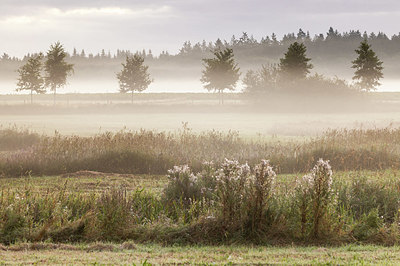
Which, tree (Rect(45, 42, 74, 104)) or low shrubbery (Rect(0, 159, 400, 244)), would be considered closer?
low shrubbery (Rect(0, 159, 400, 244))

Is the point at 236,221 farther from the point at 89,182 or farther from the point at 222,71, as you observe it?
the point at 222,71

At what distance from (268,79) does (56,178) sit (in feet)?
157

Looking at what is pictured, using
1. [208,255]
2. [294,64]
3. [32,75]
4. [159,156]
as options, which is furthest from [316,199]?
[32,75]

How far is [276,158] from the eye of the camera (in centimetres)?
1781

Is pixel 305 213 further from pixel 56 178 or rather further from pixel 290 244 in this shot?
pixel 56 178

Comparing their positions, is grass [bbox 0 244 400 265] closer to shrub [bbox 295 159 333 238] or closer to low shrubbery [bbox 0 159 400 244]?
low shrubbery [bbox 0 159 400 244]

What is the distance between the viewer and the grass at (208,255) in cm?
722

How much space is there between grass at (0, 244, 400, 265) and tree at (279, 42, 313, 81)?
2102 inches

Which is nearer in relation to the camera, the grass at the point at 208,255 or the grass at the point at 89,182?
the grass at the point at 208,255

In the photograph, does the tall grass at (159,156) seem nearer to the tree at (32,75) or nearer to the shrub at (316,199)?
the shrub at (316,199)

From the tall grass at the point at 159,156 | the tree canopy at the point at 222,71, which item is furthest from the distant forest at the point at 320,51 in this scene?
the tall grass at the point at 159,156

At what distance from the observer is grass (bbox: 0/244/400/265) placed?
7.22 meters

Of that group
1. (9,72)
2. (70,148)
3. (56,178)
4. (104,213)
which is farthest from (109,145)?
(9,72)

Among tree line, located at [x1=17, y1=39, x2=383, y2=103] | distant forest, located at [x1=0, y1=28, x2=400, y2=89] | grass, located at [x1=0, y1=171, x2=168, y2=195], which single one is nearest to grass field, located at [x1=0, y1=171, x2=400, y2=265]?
grass, located at [x1=0, y1=171, x2=168, y2=195]
